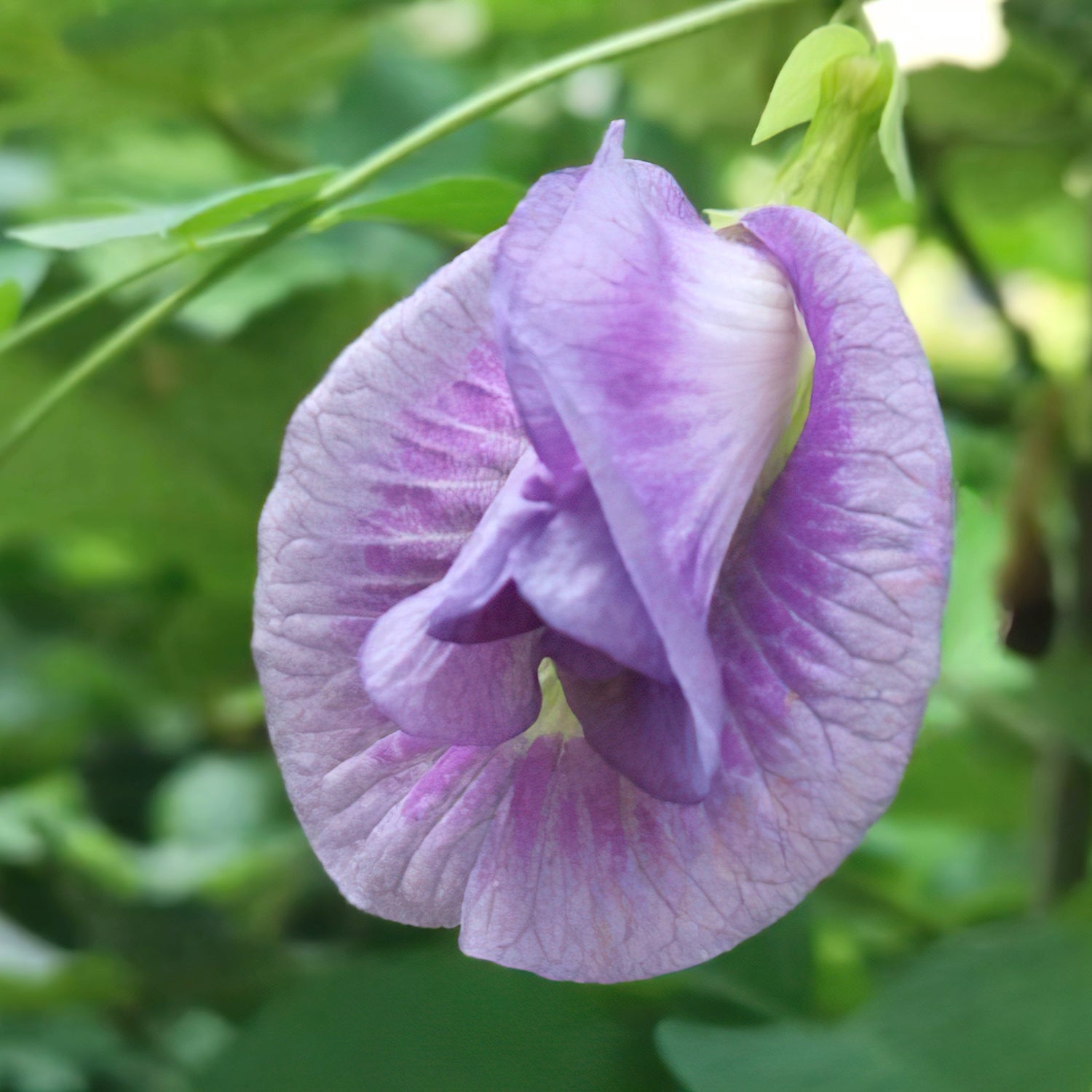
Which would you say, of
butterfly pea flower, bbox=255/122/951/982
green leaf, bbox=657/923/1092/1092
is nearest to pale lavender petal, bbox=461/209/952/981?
butterfly pea flower, bbox=255/122/951/982

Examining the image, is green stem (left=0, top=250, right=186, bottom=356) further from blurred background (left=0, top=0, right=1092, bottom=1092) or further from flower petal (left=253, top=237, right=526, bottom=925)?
flower petal (left=253, top=237, right=526, bottom=925)

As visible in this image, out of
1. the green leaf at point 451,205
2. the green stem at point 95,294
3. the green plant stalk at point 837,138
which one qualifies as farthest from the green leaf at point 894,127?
the green stem at point 95,294

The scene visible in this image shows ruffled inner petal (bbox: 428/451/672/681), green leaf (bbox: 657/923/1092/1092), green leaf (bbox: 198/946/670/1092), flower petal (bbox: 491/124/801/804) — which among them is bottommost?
green leaf (bbox: 198/946/670/1092)

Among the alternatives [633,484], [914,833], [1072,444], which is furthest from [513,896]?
[914,833]

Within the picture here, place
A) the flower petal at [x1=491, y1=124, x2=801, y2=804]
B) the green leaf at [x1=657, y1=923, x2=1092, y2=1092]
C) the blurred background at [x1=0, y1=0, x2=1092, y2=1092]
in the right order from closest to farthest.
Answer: the flower petal at [x1=491, y1=124, x2=801, y2=804], the green leaf at [x1=657, y1=923, x2=1092, y2=1092], the blurred background at [x1=0, y1=0, x2=1092, y2=1092]

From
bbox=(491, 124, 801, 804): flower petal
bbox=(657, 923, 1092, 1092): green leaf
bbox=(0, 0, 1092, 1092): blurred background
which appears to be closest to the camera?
bbox=(491, 124, 801, 804): flower petal

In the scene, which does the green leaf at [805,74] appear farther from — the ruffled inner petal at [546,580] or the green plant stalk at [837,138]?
the ruffled inner petal at [546,580]

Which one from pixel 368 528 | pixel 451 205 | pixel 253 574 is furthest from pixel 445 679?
pixel 253 574
